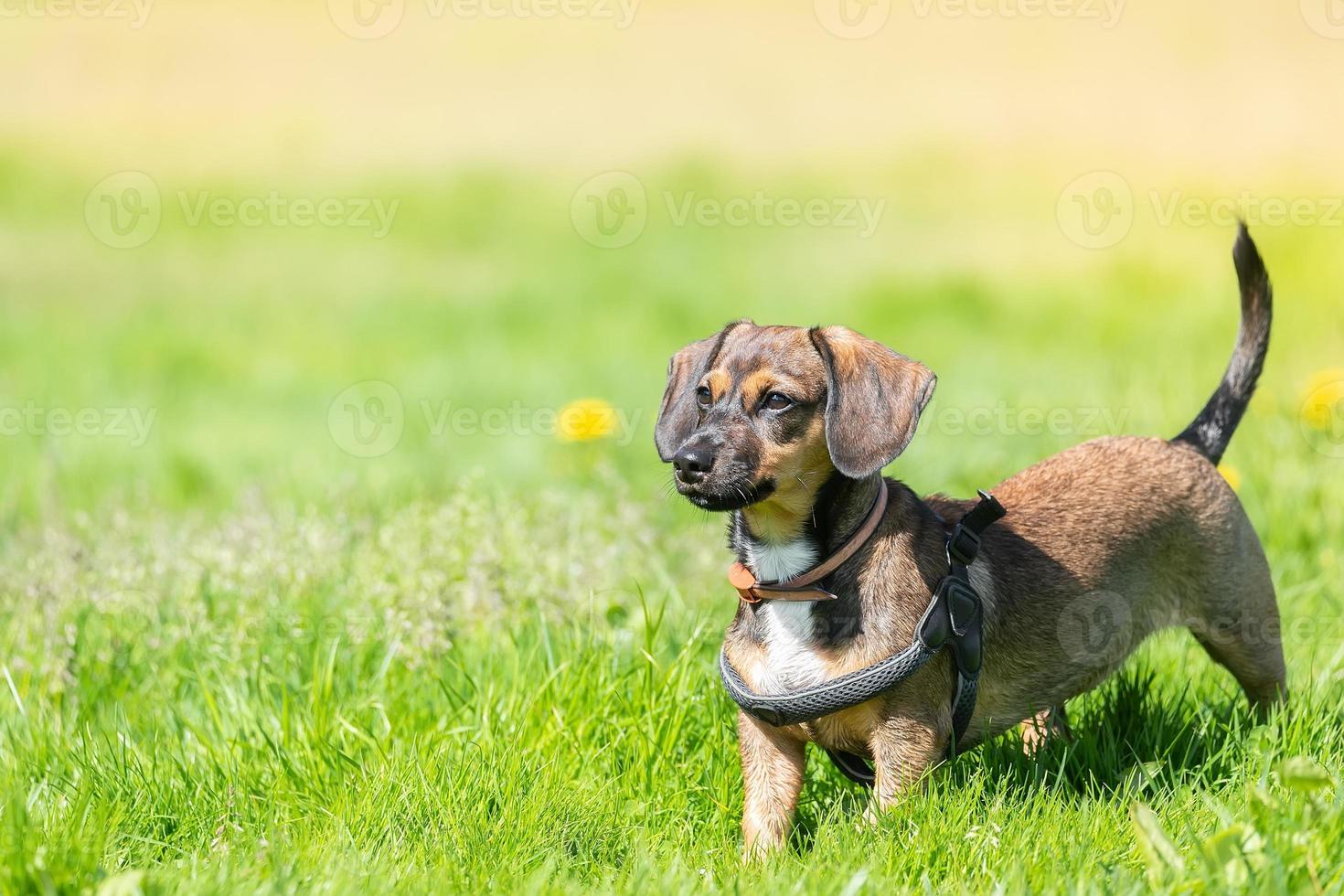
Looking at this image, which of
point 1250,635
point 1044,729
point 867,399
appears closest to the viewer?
point 867,399

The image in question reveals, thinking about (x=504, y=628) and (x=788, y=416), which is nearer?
(x=788, y=416)

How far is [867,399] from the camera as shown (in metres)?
3.24

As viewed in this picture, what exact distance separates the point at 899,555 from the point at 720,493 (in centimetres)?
51

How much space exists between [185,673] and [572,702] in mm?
1332

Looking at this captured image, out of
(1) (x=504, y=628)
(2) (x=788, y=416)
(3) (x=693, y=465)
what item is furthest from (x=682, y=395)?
(1) (x=504, y=628)

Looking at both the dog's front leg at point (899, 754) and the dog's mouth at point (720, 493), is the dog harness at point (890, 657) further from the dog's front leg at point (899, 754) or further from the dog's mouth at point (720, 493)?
the dog's mouth at point (720, 493)

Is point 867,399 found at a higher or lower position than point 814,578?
higher

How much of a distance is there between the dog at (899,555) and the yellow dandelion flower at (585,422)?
2630mm

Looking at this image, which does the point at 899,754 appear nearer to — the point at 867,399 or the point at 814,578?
the point at 814,578

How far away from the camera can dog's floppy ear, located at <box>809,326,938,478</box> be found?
123 inches

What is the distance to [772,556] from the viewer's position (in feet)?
10.9

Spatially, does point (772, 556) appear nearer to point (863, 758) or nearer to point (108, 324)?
point (863, 758)

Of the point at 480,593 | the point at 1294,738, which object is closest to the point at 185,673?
the point at 480,593

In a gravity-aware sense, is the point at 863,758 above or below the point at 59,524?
below
